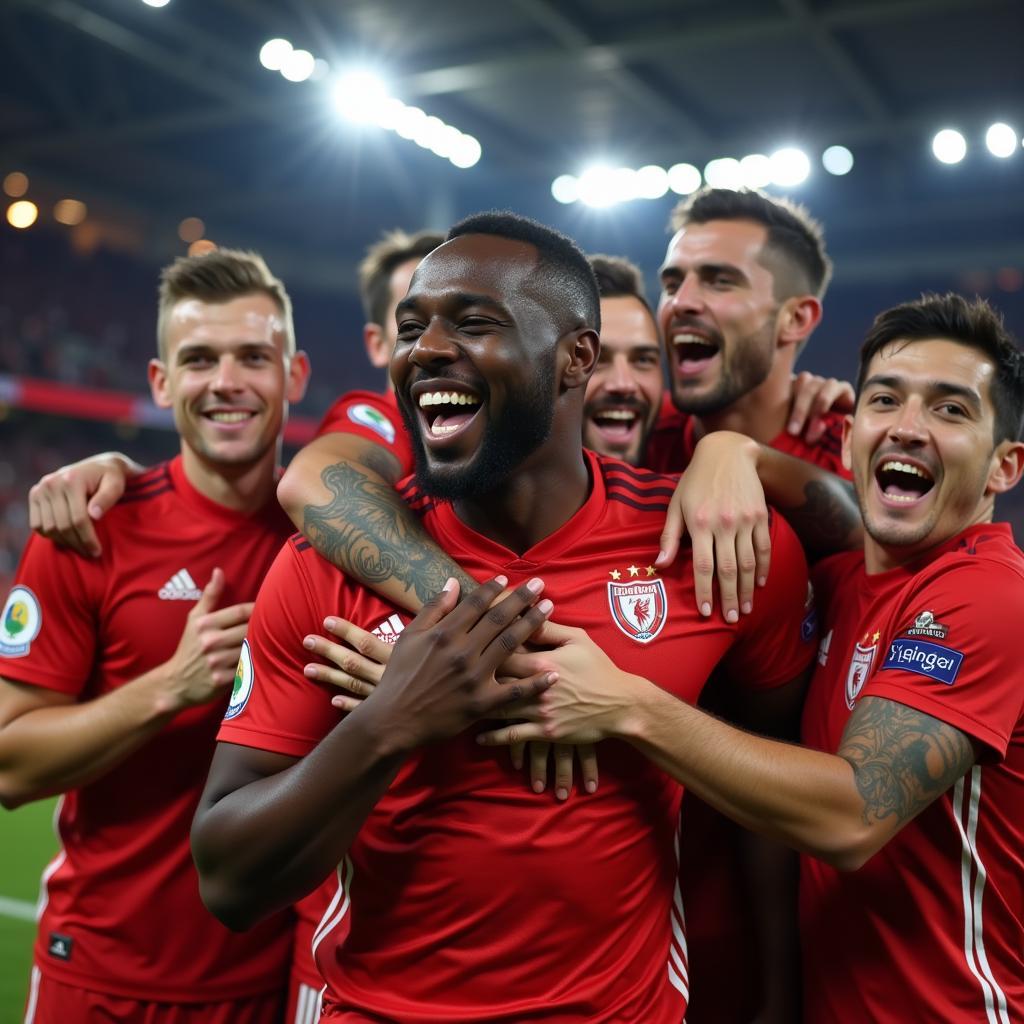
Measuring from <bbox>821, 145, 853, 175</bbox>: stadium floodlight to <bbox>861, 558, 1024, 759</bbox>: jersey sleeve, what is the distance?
16.5 meters

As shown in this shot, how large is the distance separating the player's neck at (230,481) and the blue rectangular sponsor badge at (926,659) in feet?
6.03

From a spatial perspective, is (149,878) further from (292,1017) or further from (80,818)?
(292,1017)

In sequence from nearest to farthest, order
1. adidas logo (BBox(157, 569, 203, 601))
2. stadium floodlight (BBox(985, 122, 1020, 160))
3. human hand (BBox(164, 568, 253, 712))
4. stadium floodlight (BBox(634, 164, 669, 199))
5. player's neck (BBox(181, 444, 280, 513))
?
human hand (BBox(164, 568, 253, 712)), adidas logo (BBox(157, 569, 203, 601)), player's neck (BBox(181, 444, 280, 513)), stadium floodlight (BBox(985, 122, 1020, 160)), stadium floodlight (BBox(634, 164, 669, 199))

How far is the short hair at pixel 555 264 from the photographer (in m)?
2.35

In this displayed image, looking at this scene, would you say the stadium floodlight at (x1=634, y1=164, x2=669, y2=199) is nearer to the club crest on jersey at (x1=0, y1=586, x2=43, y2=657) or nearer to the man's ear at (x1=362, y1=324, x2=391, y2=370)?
the man's ear at (x1=362, y1=324, x2=391, y2=370)

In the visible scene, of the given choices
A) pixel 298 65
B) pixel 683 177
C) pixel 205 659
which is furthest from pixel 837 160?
pixel 205 659

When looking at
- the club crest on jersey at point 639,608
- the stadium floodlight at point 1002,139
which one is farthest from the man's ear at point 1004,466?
the stadium floodlight at point 1002,139

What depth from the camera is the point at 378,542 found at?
2.28 metres

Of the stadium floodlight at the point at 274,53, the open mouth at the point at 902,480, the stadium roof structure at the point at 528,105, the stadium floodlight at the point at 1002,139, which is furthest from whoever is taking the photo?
the stadium floodlight at the point at 1002,139

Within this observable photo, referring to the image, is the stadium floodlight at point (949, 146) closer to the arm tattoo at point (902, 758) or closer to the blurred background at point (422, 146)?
the blurred background at point (422, 146)

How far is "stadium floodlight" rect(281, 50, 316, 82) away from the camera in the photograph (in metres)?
14.3

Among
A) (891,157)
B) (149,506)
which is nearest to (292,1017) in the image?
(149,506)

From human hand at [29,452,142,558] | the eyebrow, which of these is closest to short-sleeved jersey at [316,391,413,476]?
human hand at [29,452,142,558]

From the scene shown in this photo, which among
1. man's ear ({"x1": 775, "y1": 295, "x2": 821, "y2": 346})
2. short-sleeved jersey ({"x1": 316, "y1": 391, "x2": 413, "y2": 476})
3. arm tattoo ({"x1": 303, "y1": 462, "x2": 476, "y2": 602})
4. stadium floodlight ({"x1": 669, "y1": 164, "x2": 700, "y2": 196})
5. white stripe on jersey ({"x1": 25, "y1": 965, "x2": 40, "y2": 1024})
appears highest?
stadium floodlight ({"x1": 669, "y1": 164, "x2": 700, "y2": 196})
